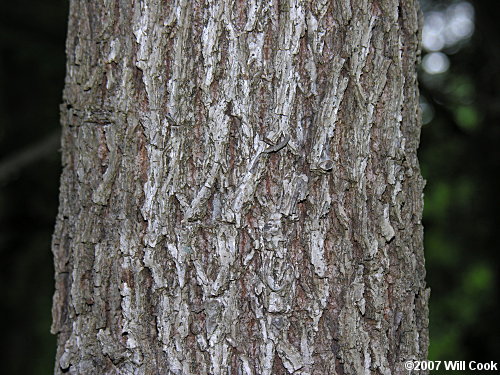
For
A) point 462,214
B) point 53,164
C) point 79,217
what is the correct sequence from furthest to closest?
point 462,214, point 53,164, point 79,217

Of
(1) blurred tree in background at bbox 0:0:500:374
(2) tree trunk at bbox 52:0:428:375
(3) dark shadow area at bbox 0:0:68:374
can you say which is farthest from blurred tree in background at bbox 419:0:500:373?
(3) dark shadow area at bbox 0:0:68:374

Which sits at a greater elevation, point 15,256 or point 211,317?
point 15,256

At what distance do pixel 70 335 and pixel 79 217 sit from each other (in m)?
0.30

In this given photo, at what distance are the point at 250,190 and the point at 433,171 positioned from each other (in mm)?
3162

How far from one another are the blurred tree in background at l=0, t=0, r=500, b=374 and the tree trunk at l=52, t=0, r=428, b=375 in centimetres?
221

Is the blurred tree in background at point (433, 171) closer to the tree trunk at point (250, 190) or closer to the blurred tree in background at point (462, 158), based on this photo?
the blurred tree in background at point (462, 158)

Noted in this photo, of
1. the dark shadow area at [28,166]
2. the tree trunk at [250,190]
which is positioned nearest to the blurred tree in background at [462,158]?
the tree trunk at [250,190]

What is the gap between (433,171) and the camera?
406 cm

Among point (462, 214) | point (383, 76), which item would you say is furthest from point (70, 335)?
point (462, 214)

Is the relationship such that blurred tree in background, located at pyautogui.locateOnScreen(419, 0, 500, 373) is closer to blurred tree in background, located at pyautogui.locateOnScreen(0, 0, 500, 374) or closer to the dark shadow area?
blurred tree in background, located at pyautogui.locateOnScreen(0, 0, 500, 374)

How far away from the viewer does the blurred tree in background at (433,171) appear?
11.7 ft

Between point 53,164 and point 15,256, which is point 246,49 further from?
point 15,256

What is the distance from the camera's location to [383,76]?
129cm

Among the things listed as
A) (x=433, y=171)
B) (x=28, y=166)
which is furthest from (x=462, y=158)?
(x=28, y=166)
